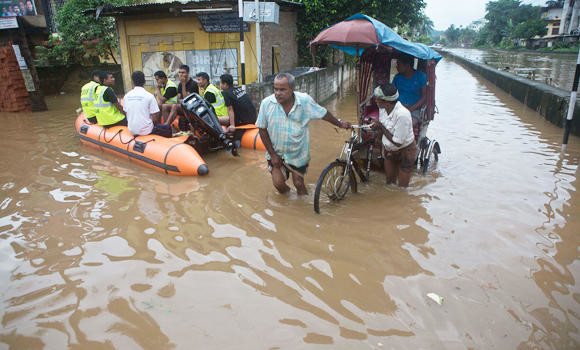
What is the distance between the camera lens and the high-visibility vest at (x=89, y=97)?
6887mm

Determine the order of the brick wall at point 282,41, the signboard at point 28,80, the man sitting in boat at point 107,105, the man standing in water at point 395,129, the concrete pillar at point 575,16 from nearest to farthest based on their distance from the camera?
1. the man standing in water at point 395,129
2. the man sitting in boat at point 107,105
3. the signboard at point 28,80
4. the brick wall at point 282,41
5. the concrete pillar at point 575,16

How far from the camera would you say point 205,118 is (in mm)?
6207

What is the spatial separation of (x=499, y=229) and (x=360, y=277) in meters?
1.81

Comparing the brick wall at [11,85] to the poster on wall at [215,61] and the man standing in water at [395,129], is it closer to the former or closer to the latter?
the poster on wall at [215,61]

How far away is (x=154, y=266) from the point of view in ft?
10.9

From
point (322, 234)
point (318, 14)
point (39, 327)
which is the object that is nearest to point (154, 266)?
point (39, 327)

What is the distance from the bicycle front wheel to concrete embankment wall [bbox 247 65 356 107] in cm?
441

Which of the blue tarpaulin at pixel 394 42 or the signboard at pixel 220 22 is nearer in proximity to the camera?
the blue tarpaulin at pixel 394 42

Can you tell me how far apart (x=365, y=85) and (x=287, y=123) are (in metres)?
2.19

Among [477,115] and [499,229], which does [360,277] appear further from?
[477,115]

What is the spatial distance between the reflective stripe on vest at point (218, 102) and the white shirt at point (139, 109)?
982 millimetres

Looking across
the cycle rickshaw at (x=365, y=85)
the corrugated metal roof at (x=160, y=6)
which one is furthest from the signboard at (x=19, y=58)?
the cycle rickshaw at (x=365, y=85)

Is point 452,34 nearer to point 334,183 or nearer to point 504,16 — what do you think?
point 504,16

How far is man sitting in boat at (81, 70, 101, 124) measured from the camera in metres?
6.86
